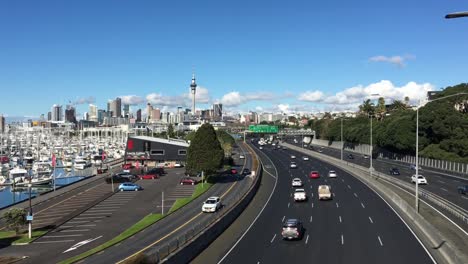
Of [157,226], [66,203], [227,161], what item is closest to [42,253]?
[157,226]

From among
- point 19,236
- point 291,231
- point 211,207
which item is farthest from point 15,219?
point 291,231

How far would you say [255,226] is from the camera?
133 ft

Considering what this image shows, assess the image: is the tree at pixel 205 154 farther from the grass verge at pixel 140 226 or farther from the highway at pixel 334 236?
the highway at pixel 334 236

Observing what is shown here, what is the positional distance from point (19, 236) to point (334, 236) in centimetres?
2788

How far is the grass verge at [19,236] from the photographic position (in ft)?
133

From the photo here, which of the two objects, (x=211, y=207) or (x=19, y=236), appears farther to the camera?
(x=211, y=207)

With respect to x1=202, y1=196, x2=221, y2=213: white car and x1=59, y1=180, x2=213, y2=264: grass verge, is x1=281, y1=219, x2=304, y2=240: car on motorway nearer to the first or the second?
x1=59, y1=180, x2=213, y2=264: grass verge

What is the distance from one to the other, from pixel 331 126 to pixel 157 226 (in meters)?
154

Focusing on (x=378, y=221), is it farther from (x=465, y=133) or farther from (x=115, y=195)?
(x=465, y=133)

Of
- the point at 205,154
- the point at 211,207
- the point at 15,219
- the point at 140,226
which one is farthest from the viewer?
the point at 205,154

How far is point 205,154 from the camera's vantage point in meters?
72.6

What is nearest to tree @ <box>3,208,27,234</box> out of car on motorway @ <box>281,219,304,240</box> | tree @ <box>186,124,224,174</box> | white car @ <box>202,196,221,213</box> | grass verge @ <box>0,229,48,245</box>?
grass verge @ <box>0,229,48,245</box>

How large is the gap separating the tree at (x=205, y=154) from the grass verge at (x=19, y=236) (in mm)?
31377

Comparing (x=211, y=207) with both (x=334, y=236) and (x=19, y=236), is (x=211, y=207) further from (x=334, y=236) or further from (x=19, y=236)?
(x=19, y=236)
